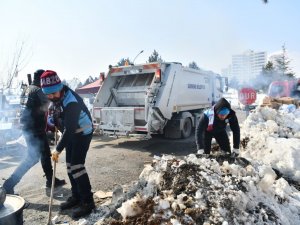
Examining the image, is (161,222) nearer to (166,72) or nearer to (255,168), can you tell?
(255,168)

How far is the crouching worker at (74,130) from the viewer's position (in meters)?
3.94

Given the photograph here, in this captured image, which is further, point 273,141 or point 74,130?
point 273,141

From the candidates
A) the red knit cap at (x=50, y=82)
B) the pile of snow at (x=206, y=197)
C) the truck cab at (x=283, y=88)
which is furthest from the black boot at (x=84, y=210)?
the truck cab at (x=283, y=88)

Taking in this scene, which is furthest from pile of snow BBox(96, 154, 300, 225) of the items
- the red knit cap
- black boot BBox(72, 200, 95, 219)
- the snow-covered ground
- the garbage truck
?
the garbage truck

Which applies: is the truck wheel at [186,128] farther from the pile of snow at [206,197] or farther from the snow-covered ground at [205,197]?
the pile of snow at [206,197]

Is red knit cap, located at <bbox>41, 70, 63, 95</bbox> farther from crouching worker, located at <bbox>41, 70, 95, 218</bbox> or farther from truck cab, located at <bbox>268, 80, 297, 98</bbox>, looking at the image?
truck cab, located at <bbox>268, 80, 297, 98</bbox>

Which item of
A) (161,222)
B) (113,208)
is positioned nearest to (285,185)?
(161,222)

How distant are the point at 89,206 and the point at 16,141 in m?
6.72

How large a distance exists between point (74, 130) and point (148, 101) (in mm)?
4569

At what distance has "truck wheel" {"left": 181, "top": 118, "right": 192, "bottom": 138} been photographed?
9.84m

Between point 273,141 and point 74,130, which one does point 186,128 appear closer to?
point 273,141

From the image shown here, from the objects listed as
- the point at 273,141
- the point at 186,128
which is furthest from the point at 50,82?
the point at 186,128

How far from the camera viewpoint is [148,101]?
27.6 ft

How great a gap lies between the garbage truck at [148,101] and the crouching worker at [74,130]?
426 centimetres
